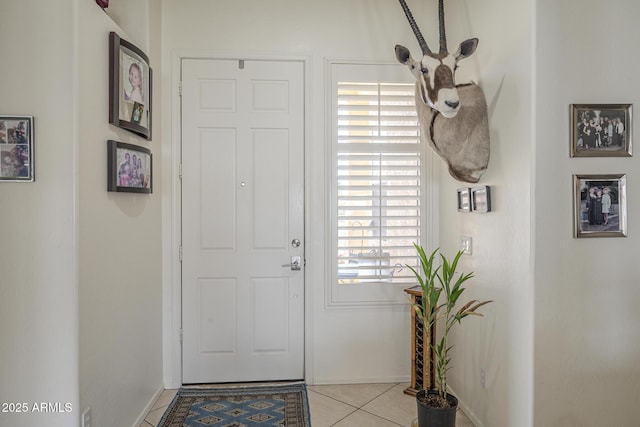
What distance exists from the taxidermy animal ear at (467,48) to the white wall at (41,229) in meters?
1.89

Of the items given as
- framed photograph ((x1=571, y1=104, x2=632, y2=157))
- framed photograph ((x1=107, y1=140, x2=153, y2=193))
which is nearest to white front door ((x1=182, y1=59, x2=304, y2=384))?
framed photograph ((x1=107, y1=140, x2=153, y2=193))

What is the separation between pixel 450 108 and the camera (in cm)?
207

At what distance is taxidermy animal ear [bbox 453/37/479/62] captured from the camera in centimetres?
210

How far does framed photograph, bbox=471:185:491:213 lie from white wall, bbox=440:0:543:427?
0.03 metres

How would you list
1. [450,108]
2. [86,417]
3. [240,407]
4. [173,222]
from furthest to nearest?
[173,222]
[240,407]
[450,108]
[86,417]

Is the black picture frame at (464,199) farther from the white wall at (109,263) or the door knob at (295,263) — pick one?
the white wall at (109,263)

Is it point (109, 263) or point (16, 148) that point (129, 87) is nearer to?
point (16, 148)

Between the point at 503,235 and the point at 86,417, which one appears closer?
the point at 86,417

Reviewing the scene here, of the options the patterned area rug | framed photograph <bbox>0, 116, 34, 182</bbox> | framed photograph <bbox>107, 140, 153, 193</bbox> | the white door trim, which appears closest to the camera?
framed photograph <bbox>0, 116, 34, 182</bbox>

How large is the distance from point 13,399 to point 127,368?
2.00 feet

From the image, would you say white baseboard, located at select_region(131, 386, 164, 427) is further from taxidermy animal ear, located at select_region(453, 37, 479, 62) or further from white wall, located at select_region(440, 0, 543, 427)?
taxidermy animal ear, located at select_region(453, 37, 479, 62)

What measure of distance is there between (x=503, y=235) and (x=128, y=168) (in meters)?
2.12

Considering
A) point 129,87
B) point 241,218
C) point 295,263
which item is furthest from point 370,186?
point 129,87

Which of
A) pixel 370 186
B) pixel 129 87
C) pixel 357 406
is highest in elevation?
pixel 129 87
